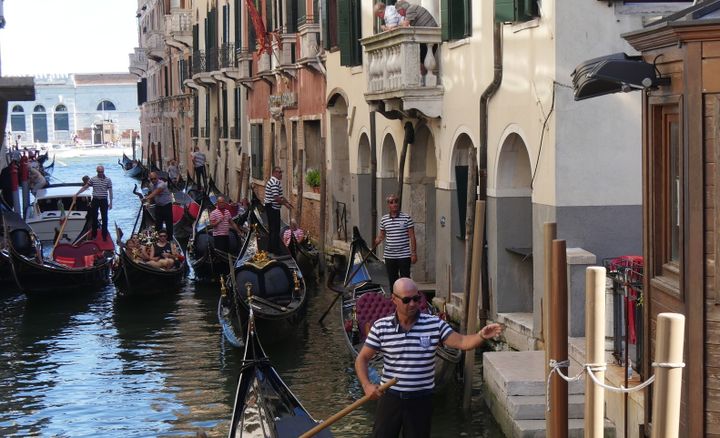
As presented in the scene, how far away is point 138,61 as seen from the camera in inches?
1567

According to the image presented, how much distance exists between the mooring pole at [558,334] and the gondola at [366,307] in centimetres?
154

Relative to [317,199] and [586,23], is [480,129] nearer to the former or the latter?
[586,23]

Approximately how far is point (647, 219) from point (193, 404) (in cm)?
360

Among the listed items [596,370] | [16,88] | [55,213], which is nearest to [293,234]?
[16,88]

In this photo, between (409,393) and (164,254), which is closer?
(409,393)

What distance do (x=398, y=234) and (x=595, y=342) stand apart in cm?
530

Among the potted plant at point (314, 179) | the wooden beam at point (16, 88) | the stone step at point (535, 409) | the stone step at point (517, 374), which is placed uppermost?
the wooden beam at point (16, 88)

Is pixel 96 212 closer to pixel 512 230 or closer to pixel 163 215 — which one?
pixel 163 215

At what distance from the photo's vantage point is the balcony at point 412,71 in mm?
9758

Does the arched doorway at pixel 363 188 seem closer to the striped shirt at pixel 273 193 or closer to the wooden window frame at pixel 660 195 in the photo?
the striped shirt at pixel 273 193

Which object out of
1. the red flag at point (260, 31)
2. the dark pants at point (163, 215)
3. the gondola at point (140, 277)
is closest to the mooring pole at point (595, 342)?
the gondola at point (140, 277)

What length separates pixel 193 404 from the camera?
25.3ft

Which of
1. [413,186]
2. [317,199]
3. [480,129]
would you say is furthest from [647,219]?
[317,199]

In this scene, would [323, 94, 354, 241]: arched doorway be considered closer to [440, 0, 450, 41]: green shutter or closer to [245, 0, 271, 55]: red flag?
[245, 0, 271, 55]: red flag
